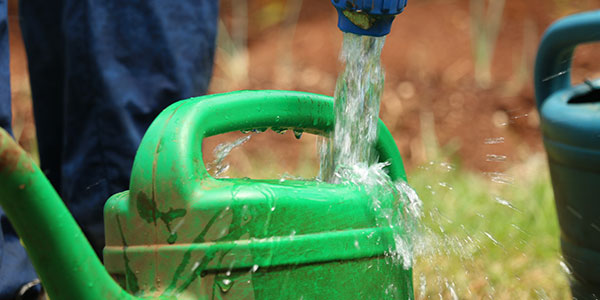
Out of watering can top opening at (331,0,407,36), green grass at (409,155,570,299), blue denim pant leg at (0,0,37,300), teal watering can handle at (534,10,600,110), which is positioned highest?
watering can top opening at (331,0,407,36)

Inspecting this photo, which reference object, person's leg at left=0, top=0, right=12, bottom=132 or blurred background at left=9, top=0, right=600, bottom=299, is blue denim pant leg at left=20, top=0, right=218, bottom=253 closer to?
person's leg at left=0, top=0, right=12, bottom=132

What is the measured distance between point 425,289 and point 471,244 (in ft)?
1.17

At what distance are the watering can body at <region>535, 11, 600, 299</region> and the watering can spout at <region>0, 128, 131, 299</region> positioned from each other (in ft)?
3.00

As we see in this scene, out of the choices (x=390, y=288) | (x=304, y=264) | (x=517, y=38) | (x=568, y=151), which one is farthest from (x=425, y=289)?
(x=517, y=38)

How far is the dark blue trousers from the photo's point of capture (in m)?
1.67

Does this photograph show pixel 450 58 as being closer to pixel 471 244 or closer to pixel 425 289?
pixel 471 244

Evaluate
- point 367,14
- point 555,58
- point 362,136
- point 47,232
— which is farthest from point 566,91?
point 47,232

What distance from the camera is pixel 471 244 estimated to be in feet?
6.88

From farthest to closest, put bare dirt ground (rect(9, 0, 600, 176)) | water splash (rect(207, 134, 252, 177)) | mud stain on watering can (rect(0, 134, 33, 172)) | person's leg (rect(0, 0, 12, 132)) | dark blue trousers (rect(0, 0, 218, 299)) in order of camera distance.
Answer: bare dirt ground (rect(9, 0, 600, 176)), dark blue trousers (rect(0, 0, 218, 299)), person's leg (rect(0, 0, 12, 132)), water splash (rect(207, 134, 252, 177)), mud stain on watering can (rect(0, 134, 33, 172))

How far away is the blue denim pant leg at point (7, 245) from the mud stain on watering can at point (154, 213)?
664 mm

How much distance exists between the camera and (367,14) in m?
1.02

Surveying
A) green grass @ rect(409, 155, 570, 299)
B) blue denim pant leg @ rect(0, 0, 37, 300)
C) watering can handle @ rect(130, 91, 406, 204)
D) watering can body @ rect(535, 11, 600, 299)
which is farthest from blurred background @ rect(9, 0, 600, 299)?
blue denim pant leg @ rect(0, 0, 37, 300)

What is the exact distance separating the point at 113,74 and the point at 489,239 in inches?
45.7

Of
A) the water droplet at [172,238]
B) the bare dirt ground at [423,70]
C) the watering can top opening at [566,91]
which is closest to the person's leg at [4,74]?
the water droplet at [172,238]
